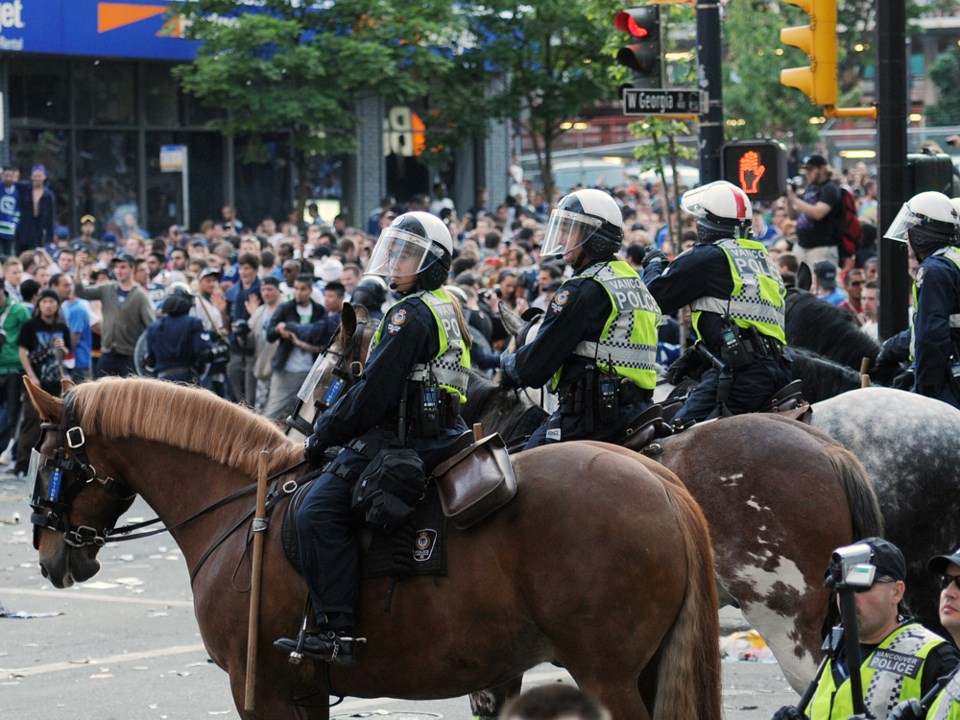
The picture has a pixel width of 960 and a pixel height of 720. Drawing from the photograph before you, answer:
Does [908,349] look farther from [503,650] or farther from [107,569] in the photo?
[107,569]

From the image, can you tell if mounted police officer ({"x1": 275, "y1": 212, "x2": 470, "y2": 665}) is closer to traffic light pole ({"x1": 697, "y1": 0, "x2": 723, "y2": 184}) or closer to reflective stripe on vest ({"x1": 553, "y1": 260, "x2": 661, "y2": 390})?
reflective stripe on vest ({"x1": 553, "y1": 260, "x2": 661, "y2": 390})

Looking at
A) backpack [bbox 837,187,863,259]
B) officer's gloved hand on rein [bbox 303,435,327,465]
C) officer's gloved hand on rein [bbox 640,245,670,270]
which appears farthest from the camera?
backpack [bbox 837,187,863,259]

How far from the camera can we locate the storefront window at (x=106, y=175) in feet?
110

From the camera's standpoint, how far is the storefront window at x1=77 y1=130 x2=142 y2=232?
33.6m

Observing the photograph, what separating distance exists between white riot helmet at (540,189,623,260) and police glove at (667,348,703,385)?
118 centimetres

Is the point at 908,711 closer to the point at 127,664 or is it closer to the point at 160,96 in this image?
the point at 127,664

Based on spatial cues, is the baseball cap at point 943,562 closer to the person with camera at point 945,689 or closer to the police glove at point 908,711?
the person with camera at point 945,689

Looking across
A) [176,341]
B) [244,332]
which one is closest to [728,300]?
[176,341]

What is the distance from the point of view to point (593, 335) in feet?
23.7

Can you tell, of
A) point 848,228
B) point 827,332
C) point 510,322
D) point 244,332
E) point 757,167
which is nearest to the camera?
point 827,332

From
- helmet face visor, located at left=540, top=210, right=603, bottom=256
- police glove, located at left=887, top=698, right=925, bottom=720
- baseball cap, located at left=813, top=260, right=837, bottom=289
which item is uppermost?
helmet face visor, located at left=540, top=210, right=603, bottom=256

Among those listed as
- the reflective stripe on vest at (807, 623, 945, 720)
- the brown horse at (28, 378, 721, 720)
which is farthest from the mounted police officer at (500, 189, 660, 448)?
the reflective stripe on vest at (807, 623, 945, 720)

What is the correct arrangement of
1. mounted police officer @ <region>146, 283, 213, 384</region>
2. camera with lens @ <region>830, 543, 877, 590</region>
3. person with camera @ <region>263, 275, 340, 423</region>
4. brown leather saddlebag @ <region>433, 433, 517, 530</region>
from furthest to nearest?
mounted police officer @ <region>146, 283, 213, 384</region> < person with camera @ <region>263, 275, 340, 423</region> < brown leather saddlebag @ <region>433, 433, 517, 530</region> < camera with lens @ <region>830, 543, 877, 590</region>

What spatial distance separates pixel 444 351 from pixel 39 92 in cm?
2826
